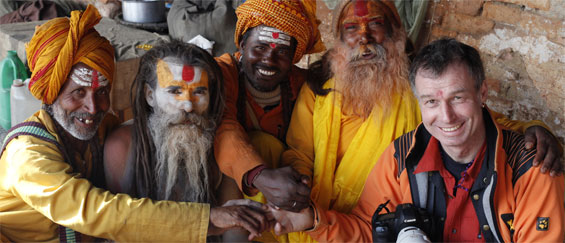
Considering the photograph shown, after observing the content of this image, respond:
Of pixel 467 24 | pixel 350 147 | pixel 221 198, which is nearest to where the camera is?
pixel 221 198

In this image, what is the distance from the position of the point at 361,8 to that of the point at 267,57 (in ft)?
2.03

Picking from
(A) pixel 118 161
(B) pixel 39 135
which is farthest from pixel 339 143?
(B) pixel 39 135

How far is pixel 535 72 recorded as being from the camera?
3.71 meters

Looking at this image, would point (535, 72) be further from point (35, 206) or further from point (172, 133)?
point (35, 206)

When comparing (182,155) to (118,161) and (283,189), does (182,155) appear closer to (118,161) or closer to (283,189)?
(118,161)

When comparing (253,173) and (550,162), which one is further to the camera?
(253,173)

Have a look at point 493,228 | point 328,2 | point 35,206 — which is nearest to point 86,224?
point 35,206

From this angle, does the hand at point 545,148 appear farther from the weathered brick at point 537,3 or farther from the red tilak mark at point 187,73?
the red tilak mark at point 187,73

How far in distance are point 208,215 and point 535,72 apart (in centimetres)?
255

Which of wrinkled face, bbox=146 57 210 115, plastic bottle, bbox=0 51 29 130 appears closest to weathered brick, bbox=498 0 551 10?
wrinkled face, bbox=146 57 210 115

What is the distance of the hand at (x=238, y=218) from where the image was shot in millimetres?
2504

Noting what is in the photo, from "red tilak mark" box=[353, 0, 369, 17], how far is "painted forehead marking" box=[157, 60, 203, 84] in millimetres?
1065

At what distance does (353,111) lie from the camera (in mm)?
3092

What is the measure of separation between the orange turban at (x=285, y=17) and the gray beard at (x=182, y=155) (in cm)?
Answer: 78
